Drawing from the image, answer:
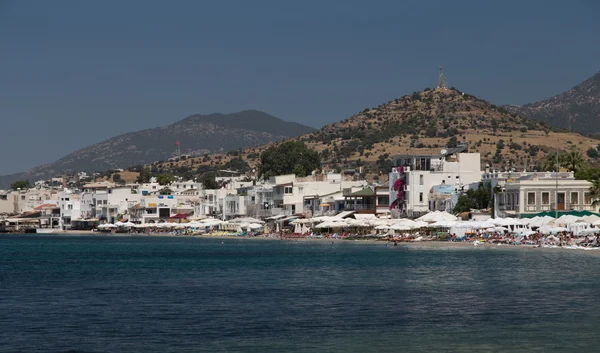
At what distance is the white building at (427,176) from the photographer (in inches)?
4587

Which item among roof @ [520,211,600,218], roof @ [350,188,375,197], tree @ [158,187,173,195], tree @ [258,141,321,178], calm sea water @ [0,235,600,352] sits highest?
tree @ [258,141,321,178]

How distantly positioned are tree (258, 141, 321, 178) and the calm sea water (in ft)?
347

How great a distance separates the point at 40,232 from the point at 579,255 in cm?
13418

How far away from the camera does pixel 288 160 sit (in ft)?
577

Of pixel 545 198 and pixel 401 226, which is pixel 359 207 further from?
pixel 545 198

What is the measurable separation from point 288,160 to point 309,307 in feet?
447

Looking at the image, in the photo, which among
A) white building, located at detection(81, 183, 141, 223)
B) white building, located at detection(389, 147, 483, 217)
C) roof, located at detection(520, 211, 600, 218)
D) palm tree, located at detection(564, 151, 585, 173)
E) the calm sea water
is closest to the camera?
the calm sea water

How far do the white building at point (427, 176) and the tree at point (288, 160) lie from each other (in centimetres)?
5540

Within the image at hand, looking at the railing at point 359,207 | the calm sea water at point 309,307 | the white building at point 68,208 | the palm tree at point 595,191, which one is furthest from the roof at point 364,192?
the white building at point 68,208

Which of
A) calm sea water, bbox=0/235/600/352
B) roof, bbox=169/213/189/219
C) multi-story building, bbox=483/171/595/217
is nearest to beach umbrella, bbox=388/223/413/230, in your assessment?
multi-story building, bbox=483/171/595/217

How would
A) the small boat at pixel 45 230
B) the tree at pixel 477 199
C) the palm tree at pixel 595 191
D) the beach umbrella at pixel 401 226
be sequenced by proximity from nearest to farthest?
the palm tree at pixel 595 191 < the beach umbrella at pixel 401 226 < the tree at pixel 477 199 < the small boat at pixel 45 230

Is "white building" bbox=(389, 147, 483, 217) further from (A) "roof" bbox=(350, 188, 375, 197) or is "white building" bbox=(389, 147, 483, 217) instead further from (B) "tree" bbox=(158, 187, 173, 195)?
(B) "tree" bbox=(158, 187, 173, 195)

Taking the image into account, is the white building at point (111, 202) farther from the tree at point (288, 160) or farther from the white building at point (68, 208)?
the tree at point (288, 160)

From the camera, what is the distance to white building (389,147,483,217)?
11650 cm
